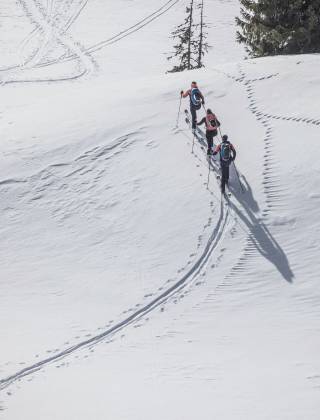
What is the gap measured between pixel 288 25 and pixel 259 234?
14.3m

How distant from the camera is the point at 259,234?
1636cm

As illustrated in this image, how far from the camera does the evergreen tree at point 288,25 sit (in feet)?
83.4

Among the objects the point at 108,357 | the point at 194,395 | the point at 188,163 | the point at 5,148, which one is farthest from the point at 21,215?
the point at 194,395

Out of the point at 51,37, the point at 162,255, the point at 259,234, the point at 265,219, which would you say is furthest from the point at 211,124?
the point at 51,37

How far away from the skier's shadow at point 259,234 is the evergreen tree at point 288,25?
36.8 ft

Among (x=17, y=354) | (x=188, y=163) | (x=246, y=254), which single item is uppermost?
(x=188, y=163)

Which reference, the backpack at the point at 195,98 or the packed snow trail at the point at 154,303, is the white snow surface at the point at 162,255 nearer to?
the packed snow trail at the point at 154,303

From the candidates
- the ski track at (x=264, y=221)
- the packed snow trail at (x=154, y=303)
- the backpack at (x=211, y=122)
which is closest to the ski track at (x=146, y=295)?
the packed snow trail at (x=154, y=303)

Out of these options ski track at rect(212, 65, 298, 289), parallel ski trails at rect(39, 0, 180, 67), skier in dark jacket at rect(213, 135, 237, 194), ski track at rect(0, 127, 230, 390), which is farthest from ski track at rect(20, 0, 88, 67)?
skier in dark jacket at rect(213, 135, 237, 194)

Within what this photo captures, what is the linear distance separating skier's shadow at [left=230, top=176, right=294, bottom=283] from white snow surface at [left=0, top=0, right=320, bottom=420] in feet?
0.15

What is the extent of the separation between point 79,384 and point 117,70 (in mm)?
37338

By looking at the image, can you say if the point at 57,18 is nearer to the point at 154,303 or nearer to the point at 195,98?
the point at 195,98

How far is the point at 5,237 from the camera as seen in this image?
18.5m

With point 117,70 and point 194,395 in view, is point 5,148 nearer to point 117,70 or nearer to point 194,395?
point 194,395
